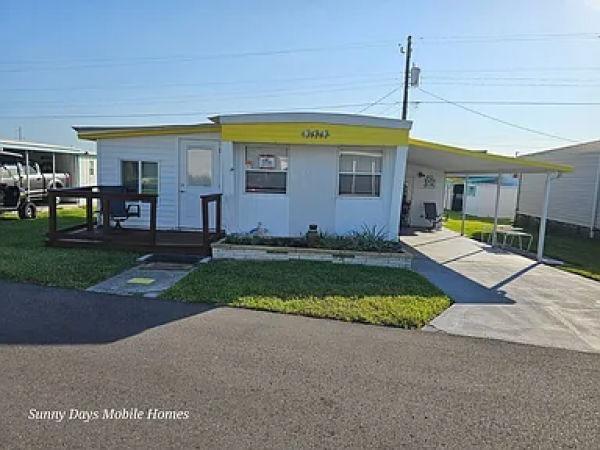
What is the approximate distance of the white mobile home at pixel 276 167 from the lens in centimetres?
900

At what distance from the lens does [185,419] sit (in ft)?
9.45

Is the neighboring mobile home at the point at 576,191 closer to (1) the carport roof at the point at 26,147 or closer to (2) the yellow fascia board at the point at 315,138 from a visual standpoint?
(2) the yellow fascia board at the point at 315,138

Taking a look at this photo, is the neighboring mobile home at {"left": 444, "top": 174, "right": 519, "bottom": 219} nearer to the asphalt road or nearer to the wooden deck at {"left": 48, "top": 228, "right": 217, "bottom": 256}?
the wooden deck at {"left": 48, "top": 228, "right": 217, "bottom": 256}

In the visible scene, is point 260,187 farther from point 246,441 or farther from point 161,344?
point 246,441

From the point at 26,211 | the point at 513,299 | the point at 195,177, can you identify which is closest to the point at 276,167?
the point at 195,177

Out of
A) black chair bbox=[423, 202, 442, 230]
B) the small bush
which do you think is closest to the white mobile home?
the small bush

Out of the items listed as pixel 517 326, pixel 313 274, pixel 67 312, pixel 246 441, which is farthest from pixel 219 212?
pixel 246 441

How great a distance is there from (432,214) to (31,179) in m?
16.0

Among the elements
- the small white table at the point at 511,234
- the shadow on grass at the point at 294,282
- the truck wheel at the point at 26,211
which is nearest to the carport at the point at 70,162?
the truck wheel at the point at 26,211

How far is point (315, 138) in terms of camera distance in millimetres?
9016

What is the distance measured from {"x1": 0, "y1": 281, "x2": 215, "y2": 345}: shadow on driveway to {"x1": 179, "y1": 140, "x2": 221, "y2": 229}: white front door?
516cm

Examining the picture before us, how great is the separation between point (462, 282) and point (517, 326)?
2.36 m

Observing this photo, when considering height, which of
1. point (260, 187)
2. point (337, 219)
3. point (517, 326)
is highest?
point (260, 187)

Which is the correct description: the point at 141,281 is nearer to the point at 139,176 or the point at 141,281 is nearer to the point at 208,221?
the point at 208,221
